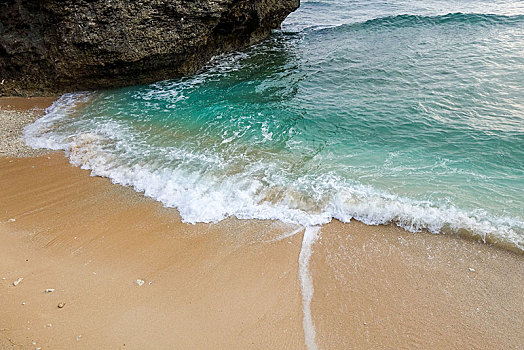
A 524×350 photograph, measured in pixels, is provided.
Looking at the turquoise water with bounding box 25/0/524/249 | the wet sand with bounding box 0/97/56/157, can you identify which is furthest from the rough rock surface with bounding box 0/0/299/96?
the turquoise water with bounding box 25/0/524/249

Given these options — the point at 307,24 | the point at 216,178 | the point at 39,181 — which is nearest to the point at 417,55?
the point at 307,24

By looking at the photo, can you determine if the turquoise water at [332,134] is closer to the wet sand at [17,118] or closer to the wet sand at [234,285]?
the wet sand at [17,118]

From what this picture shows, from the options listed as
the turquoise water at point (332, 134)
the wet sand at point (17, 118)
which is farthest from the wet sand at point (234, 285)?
the wet sand at point (17, 118)

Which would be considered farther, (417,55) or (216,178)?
(417,55)

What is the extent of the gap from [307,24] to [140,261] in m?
13.4

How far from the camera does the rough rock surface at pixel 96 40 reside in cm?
820

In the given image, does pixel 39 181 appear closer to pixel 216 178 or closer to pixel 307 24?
pixel 216 178

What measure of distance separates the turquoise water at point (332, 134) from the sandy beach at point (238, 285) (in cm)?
44

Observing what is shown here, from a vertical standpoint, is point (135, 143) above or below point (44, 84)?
below

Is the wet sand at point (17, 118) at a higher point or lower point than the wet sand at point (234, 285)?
higher

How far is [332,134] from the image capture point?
22.8 feet

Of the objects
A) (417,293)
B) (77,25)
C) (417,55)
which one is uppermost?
(77,25)

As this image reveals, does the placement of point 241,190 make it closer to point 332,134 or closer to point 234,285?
point 234,285

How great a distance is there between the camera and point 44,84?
898 centimetres
